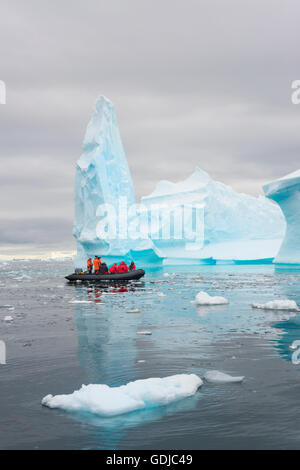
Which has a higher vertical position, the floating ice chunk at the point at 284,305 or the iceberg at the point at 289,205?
the iceberg at the point at 289,205

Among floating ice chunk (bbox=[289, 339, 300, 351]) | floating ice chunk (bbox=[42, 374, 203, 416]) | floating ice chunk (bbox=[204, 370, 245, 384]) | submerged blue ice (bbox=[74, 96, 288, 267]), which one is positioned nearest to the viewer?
floating ice chunk (bbox=[42, 374, 203, 416])

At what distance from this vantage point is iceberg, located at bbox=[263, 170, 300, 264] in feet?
116

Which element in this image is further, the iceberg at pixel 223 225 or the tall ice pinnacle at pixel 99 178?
the iceberg at pixel 223 225

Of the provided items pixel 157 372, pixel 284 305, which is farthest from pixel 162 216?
pixel 157 372

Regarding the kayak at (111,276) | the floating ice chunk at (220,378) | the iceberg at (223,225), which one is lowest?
the kayak at (111,276)

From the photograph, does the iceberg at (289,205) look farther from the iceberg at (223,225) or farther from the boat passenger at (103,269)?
the boat passenger at (103,269)

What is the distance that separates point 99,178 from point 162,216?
15.3 m

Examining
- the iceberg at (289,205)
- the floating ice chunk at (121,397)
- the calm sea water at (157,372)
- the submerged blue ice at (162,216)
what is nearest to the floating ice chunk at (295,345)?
the calm sea water at (157,372)

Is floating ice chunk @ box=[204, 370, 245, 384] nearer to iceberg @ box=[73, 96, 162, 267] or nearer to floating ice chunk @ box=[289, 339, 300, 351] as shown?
floating ice chunk @ box=[289, 339, 300, 351]

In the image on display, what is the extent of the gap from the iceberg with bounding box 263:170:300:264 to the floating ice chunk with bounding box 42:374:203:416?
103 ft

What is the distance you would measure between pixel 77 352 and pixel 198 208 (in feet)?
133

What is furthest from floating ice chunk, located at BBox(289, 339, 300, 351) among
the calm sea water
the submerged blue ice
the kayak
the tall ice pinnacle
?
the tall ice pinnacle

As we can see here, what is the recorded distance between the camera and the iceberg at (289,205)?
35.2 m
